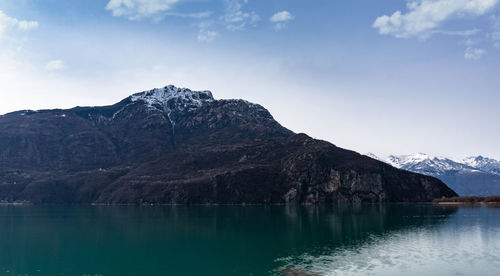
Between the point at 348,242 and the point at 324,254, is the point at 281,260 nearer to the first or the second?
the point at 324,254

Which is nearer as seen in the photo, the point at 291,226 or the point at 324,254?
the point at 324,254

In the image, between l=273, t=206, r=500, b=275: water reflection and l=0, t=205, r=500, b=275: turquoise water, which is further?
l=0, t=205, r=500, b=275: turquoise water

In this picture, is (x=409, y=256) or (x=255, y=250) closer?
(x=409, y=256)

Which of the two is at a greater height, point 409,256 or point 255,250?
point 409,256

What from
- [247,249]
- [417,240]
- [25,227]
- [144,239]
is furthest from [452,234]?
[25,227]

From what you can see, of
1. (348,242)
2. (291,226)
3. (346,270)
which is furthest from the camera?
(291,226)

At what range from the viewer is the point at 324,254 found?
9606 centimetres

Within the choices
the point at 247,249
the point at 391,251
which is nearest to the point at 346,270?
the point at 391,251

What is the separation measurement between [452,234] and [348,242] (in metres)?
38.3

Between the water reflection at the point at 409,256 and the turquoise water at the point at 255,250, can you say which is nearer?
the water reflection at the point at 409,256

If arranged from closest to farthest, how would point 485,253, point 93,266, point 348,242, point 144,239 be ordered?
point 93,266
point 485,253
point 348,242
point 144,239

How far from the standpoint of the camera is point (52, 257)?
100 metres

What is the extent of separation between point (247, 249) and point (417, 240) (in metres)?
48.2

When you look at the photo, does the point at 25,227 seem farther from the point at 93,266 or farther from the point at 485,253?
the point at 485,253
